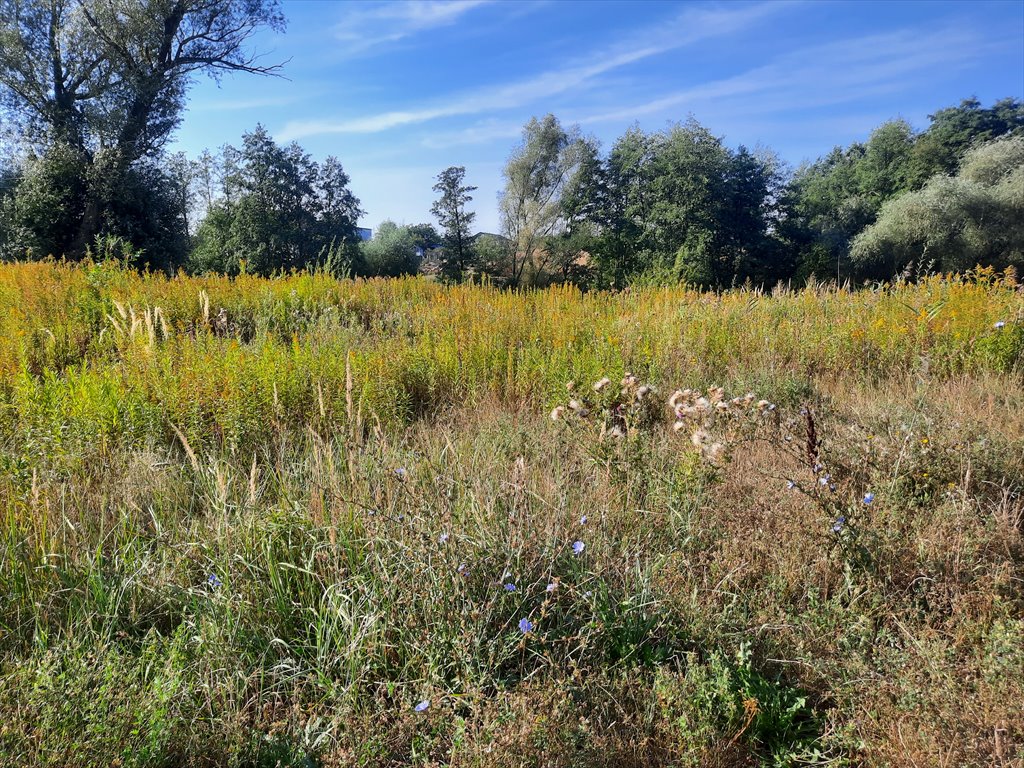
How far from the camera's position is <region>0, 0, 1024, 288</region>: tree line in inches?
666

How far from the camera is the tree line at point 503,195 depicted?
666 inches

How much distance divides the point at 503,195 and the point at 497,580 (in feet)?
105

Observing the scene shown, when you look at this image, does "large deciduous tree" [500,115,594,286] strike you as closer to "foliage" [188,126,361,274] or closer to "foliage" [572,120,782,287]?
"foliage" [572,120,782,287]

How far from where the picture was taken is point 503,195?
105 ft

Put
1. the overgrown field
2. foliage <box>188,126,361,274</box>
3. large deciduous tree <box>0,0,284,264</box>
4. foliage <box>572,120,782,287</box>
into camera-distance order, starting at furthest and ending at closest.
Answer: foliage <box>572,120,782,287</box>, foliage <box>188,126,361,274</box>, large deciduous tree <box>0,0,284,264</box>, the overgrown field

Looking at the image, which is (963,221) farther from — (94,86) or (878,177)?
(94,86)

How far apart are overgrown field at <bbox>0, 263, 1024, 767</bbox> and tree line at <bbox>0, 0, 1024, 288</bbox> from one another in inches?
341

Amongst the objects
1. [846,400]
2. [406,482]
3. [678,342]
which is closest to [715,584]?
[406,482]

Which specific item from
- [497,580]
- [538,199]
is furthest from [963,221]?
[497,580]

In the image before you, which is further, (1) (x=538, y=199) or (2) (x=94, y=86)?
(1) (x=538, y=199)

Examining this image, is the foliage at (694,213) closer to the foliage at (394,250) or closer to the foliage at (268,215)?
the foliage at (394,250)

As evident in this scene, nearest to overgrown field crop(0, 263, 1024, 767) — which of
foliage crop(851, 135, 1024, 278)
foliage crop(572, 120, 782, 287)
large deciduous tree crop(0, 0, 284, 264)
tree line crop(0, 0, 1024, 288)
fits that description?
tree line crop(0, 0, 1024, 288)

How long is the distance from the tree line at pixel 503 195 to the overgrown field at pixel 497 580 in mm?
8652

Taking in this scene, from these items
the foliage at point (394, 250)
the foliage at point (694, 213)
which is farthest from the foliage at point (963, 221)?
the foliage at point (394, 250)
